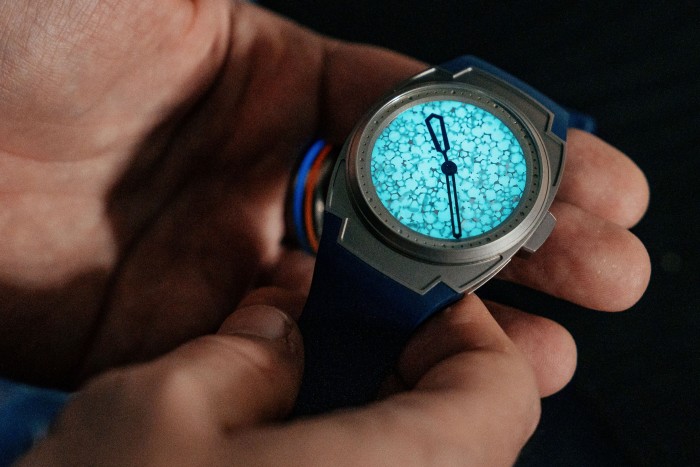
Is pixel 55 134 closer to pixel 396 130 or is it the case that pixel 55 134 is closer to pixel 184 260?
pixel 184 260

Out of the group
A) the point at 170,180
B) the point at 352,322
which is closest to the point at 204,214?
the point at 170,180

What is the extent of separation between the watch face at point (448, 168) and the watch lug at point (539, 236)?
26mm

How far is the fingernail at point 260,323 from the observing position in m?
0.61

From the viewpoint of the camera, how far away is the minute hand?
679mm

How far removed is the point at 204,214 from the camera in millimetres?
884

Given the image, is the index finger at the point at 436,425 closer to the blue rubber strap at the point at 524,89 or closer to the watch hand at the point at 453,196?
the watch hand at the point at 453,196

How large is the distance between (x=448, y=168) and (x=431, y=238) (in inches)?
3.3

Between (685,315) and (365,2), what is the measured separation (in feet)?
2.24

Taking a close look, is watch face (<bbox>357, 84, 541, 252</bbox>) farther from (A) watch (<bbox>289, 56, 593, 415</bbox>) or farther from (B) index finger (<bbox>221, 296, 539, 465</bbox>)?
(B) index finger (<bbox>221, 296, 539, 465</bbox>)

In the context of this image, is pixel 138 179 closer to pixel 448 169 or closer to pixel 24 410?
pixel 24 410

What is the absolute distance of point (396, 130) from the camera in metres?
0.72

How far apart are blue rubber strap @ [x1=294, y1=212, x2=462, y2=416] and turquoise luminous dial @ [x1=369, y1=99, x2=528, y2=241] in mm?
64

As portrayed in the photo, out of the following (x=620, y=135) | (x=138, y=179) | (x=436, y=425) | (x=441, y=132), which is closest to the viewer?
(x=436, y=425)

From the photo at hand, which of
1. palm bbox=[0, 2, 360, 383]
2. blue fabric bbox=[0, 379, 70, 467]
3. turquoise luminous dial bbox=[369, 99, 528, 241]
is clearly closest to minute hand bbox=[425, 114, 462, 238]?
turquoise luminous dial bbox=[369, 99, 528, 241]
